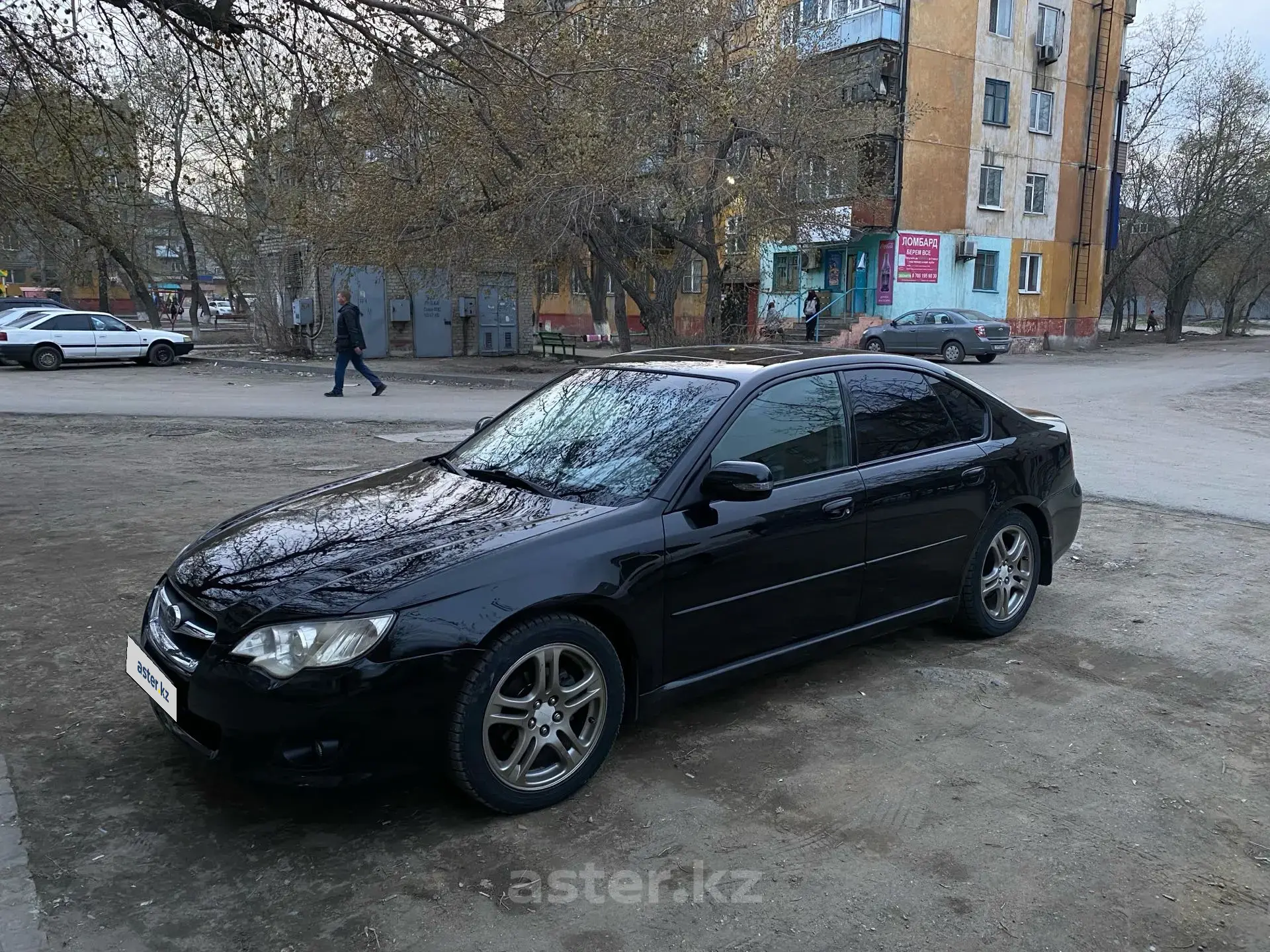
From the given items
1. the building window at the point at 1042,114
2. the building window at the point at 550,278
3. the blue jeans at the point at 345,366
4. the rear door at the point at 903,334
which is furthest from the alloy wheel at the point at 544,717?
the building window at the point at 1042,114

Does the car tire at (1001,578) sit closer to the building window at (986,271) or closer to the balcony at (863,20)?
the balcony at (863,20)

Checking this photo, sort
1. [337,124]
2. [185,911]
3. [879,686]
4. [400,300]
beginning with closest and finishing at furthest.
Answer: [185,911]
[879,686]
[337,124]
[400,300]

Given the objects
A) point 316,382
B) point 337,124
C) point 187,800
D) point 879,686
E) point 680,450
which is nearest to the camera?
point 187,800

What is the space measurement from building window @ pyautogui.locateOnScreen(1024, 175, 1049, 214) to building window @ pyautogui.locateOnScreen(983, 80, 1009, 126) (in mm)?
2583

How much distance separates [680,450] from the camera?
407 cm

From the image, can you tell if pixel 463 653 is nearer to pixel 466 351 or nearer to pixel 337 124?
pixel 337 124

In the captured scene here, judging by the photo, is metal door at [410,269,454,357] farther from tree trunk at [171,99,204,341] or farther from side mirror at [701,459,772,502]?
side mirror at [701,459,772,502]

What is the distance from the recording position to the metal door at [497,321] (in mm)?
30344

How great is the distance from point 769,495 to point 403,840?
6.16 feet

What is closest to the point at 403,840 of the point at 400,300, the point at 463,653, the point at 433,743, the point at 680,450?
the point at 433,743

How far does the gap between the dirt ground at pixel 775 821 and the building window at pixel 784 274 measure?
2959cm

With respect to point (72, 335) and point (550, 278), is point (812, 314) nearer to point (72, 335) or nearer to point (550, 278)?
point (550, 278)

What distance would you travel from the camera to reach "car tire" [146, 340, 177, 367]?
25328 millimetres

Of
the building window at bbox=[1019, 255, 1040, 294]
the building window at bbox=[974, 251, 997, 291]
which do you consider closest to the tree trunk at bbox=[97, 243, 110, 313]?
the building window at bbox=[974, 251, 997, 291]
